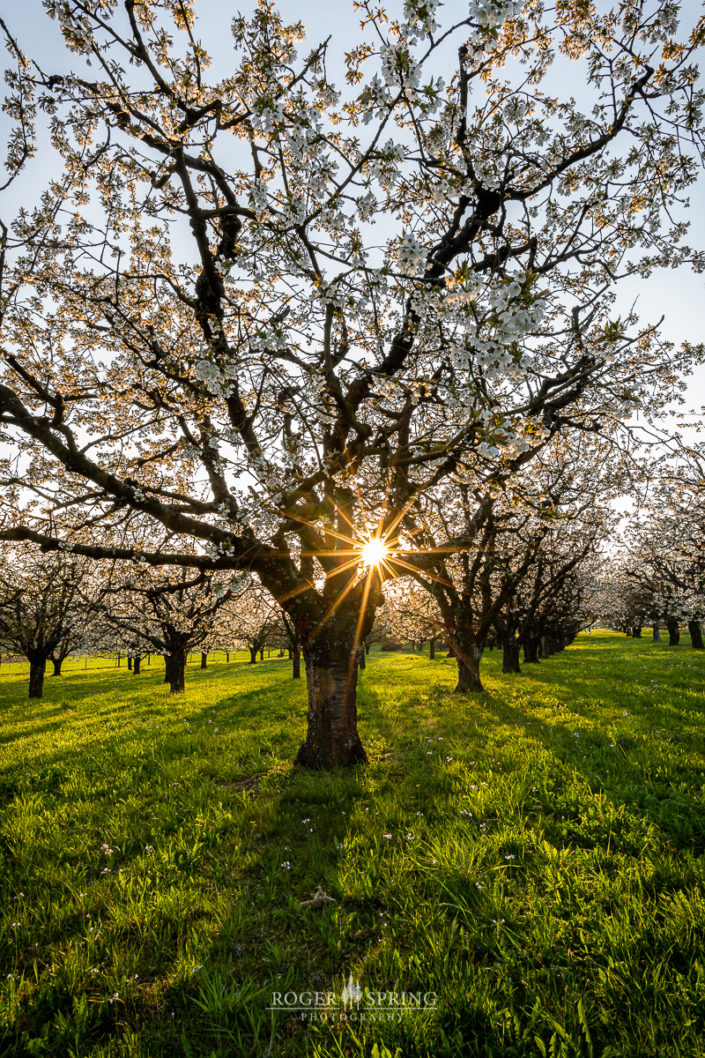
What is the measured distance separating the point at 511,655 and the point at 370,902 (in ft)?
62.0

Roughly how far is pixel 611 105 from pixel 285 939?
32.4 ft

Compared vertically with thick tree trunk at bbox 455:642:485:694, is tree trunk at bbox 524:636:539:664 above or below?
below

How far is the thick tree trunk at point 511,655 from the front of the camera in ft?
66.7

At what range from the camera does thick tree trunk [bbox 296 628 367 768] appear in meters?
6.91

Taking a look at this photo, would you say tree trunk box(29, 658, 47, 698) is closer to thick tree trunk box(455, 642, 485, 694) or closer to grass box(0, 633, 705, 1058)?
grass box(0, 633, 705, 1058)

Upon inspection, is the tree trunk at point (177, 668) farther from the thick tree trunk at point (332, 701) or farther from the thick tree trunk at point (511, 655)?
the thick tree trunk at point (511, 655)

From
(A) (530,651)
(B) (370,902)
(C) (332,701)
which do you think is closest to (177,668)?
(C) (332,701)

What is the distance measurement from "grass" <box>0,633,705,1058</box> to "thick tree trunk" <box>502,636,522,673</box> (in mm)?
13342

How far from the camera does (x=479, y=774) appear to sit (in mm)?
5988

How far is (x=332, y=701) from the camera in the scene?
22.9ft

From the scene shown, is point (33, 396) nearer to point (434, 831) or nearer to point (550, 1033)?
point (434, 831)

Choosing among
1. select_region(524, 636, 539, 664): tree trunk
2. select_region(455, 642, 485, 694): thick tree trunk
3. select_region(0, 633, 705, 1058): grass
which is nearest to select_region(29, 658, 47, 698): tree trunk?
select_region(0, 633, 705, 1058): grass

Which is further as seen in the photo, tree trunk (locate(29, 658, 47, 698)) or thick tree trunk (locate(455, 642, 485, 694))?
tree trunk (locate(29, 658, 47, 698))

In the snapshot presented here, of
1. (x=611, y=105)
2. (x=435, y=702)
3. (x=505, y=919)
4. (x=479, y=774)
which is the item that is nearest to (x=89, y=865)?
(x=505, y=919)
